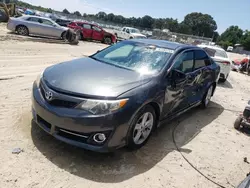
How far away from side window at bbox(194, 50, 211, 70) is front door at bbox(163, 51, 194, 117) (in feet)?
0.79

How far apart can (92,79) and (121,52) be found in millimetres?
1398

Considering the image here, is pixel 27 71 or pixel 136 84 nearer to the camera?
pixel 136 84

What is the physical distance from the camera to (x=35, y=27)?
15.2 m

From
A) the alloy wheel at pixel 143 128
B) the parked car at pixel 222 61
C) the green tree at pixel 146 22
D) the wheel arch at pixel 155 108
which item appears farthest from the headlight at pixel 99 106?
the green tree at pixel 146 22

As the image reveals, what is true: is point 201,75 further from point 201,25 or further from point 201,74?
point 201,25

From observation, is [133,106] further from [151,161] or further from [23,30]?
[23,30]

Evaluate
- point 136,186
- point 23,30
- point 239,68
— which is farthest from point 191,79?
point 239,68

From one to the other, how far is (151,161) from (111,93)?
3.94 ft

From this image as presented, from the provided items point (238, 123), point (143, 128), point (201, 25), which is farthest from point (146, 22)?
point (143, 128)

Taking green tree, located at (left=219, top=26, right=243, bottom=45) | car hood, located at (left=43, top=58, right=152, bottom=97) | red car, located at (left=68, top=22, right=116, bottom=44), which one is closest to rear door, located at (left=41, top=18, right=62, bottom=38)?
red car, located at (left=68, top=22, right=116, bottom=44)

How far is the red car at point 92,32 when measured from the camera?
64.7ft

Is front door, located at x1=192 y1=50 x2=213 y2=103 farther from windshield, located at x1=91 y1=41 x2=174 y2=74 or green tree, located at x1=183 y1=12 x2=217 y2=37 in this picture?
green tree, located at x1=183 y1=12 x2=217 y2=37

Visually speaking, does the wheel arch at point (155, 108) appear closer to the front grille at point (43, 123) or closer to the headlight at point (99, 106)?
the headlight at point (99, 106)

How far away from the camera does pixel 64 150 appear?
325cm
